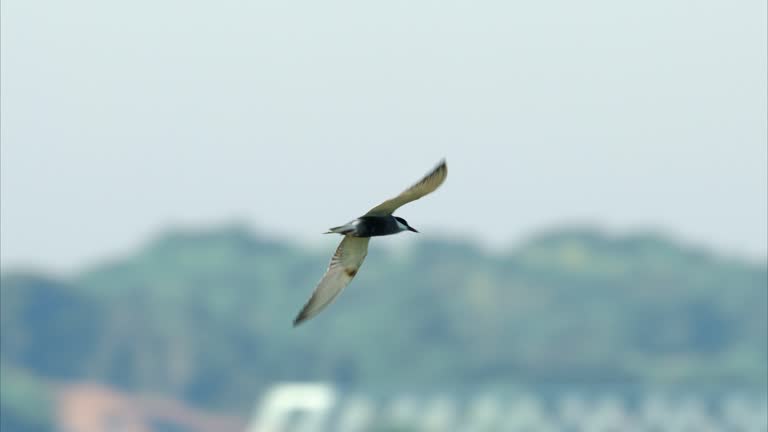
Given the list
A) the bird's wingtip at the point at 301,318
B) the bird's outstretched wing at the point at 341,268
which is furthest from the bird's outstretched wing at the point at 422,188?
the bird's outstretched wing at the point at 341,268

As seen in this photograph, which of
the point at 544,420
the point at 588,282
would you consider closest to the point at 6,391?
the point at 544,420

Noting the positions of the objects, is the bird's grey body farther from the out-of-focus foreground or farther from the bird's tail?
the out-of-focus foreground

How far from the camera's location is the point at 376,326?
149 m

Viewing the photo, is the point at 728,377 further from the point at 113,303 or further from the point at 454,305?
the point at 113,303

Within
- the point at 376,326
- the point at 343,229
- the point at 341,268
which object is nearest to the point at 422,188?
the point at 343,229

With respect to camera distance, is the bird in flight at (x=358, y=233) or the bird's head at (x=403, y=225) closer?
the bird in flight at (x=358, y=233)

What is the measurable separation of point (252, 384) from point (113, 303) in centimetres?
1990

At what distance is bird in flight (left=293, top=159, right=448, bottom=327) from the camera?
52.0 ft

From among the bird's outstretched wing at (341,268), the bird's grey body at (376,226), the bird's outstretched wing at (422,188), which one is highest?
the bird's outstretched wing at (341,268)

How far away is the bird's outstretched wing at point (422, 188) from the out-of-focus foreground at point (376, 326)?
9768cm

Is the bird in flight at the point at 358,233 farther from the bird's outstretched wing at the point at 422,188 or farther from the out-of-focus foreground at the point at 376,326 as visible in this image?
the out-of-focus foreground at the point at 376,326

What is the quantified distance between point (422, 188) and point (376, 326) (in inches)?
5248

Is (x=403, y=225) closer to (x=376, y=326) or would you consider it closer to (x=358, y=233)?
(x=358, y=233)

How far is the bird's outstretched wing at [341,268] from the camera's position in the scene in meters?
19.4
